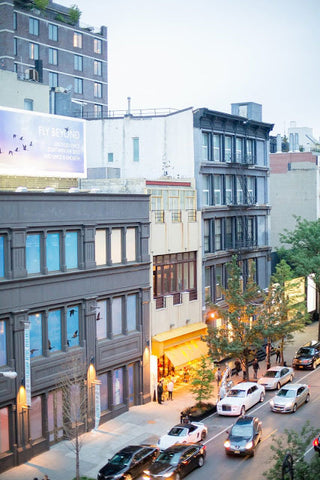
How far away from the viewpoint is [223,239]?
5297cm

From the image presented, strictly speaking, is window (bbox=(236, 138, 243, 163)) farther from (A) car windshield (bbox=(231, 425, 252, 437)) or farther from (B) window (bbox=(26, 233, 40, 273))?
(A) car windshield (bbox=(231, 425, 252, 437))

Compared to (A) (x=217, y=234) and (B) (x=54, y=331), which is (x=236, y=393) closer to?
(B) (x=54, y=331)

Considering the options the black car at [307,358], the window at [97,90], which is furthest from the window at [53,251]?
the window at [97,90]

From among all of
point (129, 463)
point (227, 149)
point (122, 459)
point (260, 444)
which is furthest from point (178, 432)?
point (227, 149)

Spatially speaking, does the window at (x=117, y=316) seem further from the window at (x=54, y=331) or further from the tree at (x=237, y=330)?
the tree at (x=237, y=330)

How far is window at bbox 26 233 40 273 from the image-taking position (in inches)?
1308

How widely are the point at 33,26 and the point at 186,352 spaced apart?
185ft

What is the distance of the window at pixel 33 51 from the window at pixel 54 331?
192ft

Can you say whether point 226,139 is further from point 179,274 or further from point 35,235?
point 35,235

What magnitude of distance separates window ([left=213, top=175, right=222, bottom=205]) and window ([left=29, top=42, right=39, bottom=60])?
42880 mm

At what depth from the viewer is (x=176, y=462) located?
29.1 meters

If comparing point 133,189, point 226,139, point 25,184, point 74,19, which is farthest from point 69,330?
point 74,19

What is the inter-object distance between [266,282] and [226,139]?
1500 centimetres

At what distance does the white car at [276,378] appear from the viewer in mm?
44562
